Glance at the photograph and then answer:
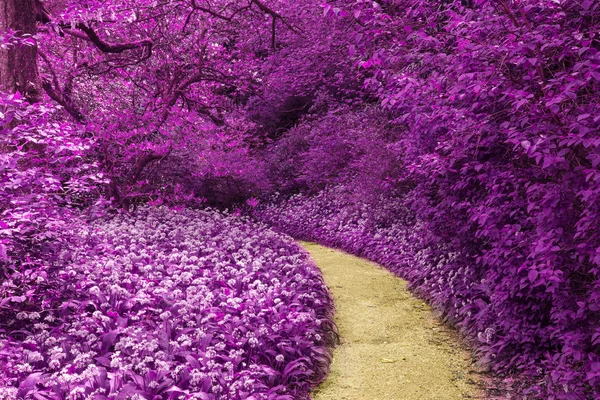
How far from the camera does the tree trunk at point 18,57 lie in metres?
6.92

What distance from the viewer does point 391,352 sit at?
6.30 m

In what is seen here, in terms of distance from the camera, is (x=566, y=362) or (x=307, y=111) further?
(x=307, y=111)

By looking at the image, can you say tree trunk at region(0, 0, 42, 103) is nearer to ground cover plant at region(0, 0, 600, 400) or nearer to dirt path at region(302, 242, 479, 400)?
ground cover plant at region(0, 0, 600, 400)

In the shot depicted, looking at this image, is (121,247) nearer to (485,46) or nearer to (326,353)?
(326,353)

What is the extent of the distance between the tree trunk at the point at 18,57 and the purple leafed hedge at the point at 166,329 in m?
2.26

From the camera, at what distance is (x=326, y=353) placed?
5.98 meters

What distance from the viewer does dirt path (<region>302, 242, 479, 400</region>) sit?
537cm

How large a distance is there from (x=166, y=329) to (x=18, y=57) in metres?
4.43

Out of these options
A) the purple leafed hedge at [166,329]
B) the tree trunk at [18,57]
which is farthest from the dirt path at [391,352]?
the tree trunk at [18,57]

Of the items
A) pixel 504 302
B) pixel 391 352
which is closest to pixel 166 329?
pixel 391 352

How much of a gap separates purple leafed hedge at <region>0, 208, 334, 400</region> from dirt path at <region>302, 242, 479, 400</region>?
0.98 feet

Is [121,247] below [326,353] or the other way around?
the other way around

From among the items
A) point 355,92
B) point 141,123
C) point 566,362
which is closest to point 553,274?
point 566,362

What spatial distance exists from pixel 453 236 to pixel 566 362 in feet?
9.82
